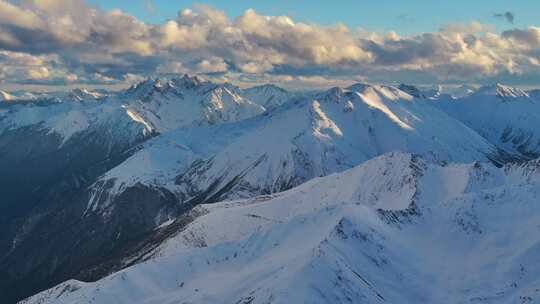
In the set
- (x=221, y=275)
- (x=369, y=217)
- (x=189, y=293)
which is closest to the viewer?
(x=189, y=293)

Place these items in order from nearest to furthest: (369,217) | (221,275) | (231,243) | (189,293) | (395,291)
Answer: (395,291), (189,293), (221,275), (369,217), (231,243)

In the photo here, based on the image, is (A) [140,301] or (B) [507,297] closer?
(B) [507,297]

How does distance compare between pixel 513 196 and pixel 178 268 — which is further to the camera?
pixel 513 196

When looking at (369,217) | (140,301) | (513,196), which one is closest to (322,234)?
(369,217)

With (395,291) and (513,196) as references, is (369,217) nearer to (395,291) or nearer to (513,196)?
(395,291)

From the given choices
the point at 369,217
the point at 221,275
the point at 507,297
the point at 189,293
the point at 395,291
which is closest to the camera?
the point at 507,297

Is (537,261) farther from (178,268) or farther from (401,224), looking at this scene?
(178,268)

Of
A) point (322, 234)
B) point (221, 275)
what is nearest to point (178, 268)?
point (221, 275)

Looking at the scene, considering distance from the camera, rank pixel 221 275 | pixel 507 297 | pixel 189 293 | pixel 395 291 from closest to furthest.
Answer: pixel 507 297
pixel 395 291
pixel 189 293
pixel 221 275

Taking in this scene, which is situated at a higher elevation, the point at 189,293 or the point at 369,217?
the point at 369,217
